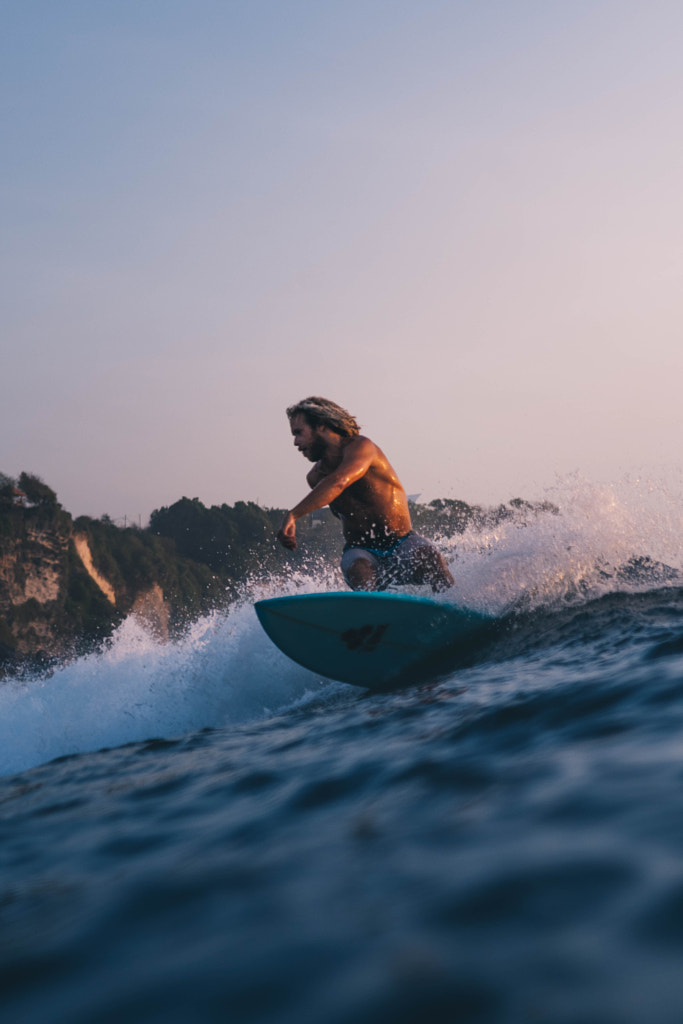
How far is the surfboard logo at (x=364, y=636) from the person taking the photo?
195 inches

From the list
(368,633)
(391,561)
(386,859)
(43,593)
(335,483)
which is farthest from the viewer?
(43,593)

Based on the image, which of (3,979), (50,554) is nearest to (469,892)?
(3,979)

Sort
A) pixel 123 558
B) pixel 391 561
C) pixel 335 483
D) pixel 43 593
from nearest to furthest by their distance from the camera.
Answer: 1. pixel 335 483
2. pixel 391 561
3. pixel 43 593
4. pixel 123 558

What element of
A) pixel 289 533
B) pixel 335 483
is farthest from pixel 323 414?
pixel 289 533

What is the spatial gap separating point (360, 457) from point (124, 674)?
109 inches

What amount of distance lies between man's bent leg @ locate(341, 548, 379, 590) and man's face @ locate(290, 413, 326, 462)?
0.85m

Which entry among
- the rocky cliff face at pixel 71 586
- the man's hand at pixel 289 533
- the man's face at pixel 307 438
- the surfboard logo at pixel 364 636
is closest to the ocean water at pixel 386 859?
the surfboard logo at pixel 364 636

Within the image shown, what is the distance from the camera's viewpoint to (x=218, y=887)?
6.07 ft

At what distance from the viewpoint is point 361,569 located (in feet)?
18.5

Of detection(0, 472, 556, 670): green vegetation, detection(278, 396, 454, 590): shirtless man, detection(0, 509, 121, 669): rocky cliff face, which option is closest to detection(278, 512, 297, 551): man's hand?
detection(278, 396, 454, 590): shirtless man

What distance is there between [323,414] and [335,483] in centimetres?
70

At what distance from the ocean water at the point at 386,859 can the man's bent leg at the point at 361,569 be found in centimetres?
124

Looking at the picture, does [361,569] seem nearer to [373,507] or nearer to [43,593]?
[373,507]

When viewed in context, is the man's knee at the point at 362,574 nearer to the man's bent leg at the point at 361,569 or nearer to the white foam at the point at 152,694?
the man's bent leg at the point at 361,569
